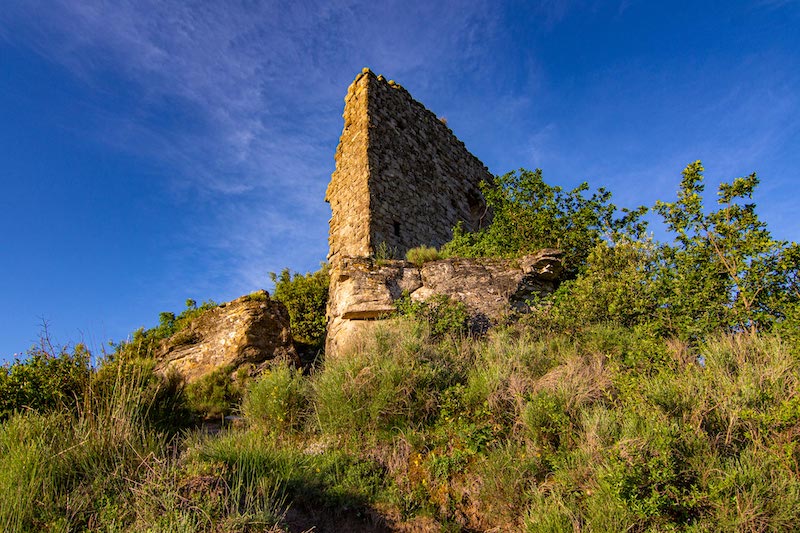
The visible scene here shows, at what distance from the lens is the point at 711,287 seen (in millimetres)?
5910

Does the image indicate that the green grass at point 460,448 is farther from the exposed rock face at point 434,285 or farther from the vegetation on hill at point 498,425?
the exposed rock face at point 434,285

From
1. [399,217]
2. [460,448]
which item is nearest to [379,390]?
[460,448]

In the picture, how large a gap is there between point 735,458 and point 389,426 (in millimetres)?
2939

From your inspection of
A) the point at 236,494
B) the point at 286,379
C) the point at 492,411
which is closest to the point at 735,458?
the point at 492,411

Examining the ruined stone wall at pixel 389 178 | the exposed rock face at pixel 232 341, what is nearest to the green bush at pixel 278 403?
the exposed rock face at pixel 232 341

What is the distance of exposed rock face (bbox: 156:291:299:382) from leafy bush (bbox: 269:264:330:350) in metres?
1.65

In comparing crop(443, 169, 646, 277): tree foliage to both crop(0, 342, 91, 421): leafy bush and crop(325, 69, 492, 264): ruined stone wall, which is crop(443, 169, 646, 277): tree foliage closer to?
crop(325, 69, 492, 264): ruined stone wall

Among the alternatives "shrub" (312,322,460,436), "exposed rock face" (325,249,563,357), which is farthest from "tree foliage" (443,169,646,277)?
"shrub" (312,322,460,436)

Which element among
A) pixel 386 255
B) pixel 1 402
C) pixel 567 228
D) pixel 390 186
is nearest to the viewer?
pixel 1 402

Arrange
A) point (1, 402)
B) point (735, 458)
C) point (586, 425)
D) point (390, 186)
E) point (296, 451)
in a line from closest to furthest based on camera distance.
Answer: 1. point (735, 458)
2. point (586, 425)
3. point (296, 451)
4. point (1, 402)
5. point (390, 186)

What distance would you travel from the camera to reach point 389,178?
35.8 ft

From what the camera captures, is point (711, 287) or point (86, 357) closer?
point (86, 357)

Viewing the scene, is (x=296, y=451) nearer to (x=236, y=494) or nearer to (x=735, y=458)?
(x=236, y=494)

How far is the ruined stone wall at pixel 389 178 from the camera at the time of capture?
1028 cm
